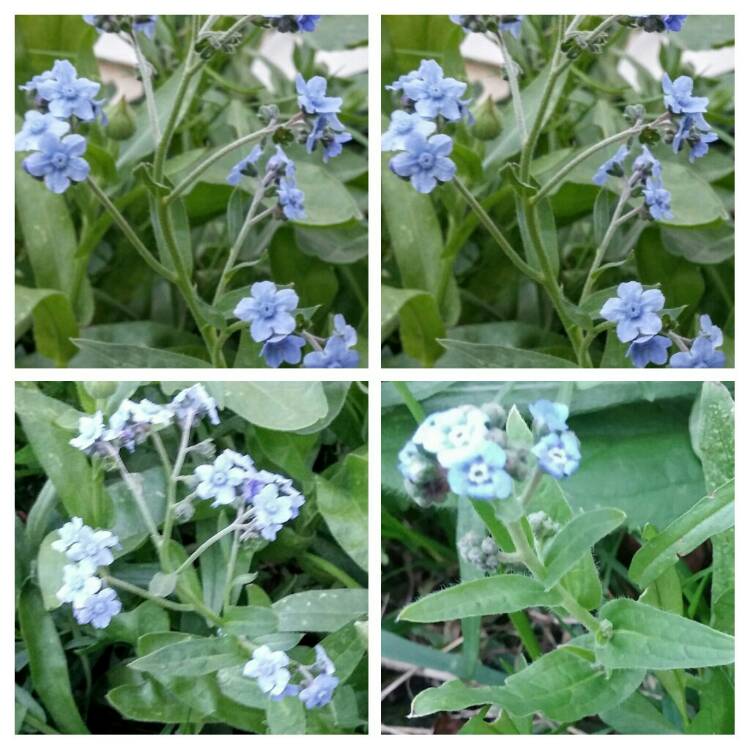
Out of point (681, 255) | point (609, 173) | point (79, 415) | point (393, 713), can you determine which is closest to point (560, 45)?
point (609, 173)

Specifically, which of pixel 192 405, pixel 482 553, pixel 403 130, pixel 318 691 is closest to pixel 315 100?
pixel 403 130

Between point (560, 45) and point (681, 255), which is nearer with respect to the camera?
point (560, 45)

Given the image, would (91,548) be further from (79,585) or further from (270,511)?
(270,511)

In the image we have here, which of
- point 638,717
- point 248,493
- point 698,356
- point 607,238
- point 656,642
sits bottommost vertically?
point 638,717

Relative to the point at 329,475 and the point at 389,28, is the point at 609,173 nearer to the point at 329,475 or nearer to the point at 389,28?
the point at 389,28

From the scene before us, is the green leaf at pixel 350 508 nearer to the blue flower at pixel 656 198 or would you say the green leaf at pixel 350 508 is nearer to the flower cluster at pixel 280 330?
the flower cluster at pixel 280 330

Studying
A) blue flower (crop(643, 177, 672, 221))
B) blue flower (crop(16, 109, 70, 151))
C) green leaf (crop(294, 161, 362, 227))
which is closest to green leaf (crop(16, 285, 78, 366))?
blue flower (crop(16, 109, 70, 151))

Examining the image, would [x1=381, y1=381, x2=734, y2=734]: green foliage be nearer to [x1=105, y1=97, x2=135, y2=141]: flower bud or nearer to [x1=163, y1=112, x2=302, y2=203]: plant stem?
[x1=163, y1=112, x2=302, y2=203]: plant stem
